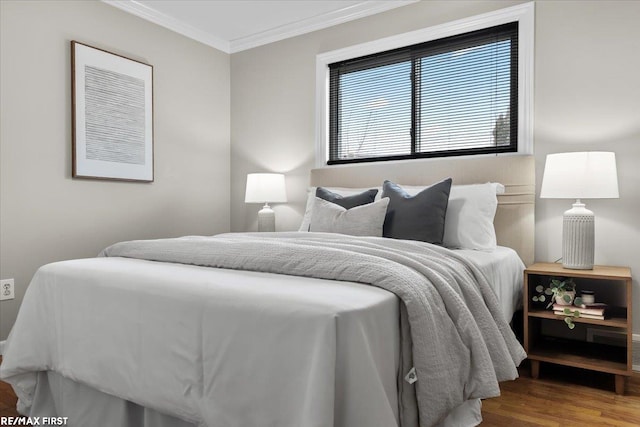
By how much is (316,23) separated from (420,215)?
216cm

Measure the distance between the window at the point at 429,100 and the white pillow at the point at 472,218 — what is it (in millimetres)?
530

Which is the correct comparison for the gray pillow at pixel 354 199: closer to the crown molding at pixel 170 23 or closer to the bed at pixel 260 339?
the bed at pixel 260 339

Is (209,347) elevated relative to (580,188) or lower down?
lower down

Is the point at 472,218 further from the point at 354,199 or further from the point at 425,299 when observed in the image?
the point at 425,299

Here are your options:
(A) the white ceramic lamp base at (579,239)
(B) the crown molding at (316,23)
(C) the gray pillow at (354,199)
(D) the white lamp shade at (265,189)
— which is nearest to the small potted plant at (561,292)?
(A) the white ceramic lamp base at (579,239)

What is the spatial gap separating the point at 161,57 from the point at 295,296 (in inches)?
129

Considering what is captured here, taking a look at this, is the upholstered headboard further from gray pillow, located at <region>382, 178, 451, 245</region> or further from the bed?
the bed

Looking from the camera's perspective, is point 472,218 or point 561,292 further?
Result: point 472,218

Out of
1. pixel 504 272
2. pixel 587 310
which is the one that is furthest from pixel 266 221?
pixel 587 310

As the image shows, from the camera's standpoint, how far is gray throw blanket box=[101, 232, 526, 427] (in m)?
1.33

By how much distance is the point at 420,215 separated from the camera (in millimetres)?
2613

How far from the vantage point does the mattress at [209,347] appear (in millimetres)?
1143

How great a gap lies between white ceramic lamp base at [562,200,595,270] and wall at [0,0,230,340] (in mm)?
3031

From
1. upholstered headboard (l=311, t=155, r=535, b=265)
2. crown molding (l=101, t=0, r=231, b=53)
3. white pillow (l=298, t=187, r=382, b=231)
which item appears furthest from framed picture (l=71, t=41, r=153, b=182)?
upholstered headboard (l=311, t=155, r=535, b=265)
